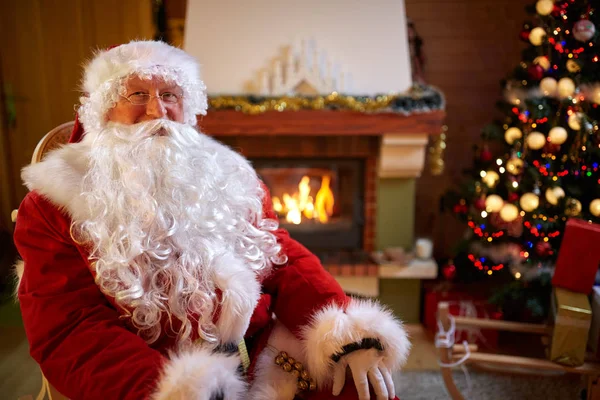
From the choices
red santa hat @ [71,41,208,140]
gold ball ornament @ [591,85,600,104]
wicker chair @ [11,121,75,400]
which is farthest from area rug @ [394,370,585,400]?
red santa hat @ [71,41,208,140]

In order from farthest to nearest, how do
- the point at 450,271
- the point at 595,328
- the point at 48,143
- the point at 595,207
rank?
the point at 450,271
the point at 595,207
the point at 595,328
the point at 48,143

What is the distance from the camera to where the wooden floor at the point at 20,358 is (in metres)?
2.09

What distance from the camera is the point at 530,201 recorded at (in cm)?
219

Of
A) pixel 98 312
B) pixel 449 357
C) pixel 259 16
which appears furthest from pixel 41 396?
pixel 259 16

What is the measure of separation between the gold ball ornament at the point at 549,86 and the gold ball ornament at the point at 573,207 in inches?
20.2

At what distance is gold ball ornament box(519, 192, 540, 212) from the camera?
2189 mm

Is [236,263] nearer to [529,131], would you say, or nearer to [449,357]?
[449,357]

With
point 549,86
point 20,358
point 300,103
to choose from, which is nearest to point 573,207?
point 549,86

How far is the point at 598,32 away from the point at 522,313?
4.57ft

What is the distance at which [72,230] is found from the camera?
112 centimetres

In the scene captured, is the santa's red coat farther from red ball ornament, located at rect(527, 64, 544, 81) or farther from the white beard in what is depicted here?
red ball ornament, located at rect(527, 64, 544, 81)

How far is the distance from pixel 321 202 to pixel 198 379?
1919mm

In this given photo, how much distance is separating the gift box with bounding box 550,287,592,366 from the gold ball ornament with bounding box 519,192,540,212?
0.51 meters

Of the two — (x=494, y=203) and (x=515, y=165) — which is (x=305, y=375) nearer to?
(x=494, y=203)
